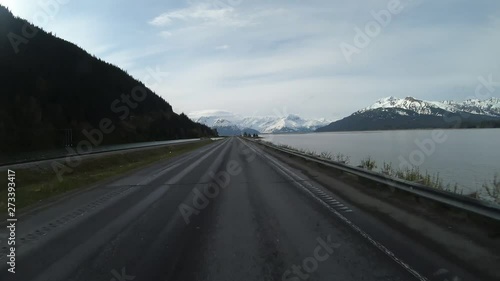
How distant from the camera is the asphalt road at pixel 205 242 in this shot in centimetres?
541

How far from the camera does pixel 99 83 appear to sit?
113625 millimetres

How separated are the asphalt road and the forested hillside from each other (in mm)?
58360

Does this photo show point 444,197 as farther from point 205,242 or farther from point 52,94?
point 52,94

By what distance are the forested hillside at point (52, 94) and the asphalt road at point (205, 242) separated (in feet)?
191

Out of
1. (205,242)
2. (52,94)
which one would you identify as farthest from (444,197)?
(52,94)

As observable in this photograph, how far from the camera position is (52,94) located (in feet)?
299

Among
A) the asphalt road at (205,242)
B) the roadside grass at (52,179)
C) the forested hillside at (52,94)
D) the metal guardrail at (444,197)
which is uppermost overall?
the forested hillside at (52,94)

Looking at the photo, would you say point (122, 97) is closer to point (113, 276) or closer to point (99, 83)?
point (99, 83)

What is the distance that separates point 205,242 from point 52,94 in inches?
3804

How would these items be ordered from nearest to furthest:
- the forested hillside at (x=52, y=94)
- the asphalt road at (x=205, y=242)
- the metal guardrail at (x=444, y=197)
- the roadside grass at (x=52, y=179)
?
the asphalt road at (x=205, y=242) < the metal guardrail at (x=444, y=197) < the roadside grass at (x=52, y=179) < the forested hillside at (x=52, y=94)

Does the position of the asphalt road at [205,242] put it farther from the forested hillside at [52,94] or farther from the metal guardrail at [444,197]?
the forested hillside at [52,94]

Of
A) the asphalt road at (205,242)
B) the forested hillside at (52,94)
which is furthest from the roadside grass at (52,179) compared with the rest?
the forested hillside at (52,94)

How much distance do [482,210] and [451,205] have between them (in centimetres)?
110

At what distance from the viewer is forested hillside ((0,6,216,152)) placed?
71500 mm
